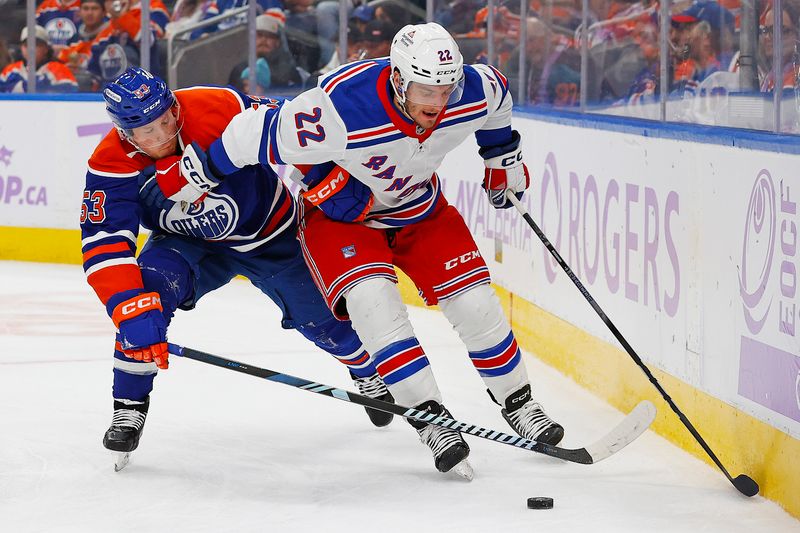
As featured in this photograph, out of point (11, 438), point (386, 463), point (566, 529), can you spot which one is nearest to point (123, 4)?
point (11, 438)

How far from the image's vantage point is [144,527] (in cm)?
287

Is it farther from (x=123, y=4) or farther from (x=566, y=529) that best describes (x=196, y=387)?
(x=123, y=4)

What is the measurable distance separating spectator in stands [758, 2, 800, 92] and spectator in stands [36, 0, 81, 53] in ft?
15.5

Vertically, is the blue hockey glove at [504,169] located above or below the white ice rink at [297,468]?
above

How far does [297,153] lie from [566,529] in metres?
1.08

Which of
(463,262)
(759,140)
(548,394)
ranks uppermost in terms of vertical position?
(759,140)

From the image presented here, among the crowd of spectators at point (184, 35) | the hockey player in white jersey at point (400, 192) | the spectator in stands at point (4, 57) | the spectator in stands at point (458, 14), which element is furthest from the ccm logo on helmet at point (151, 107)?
the spectator in stands at point (4, 57)

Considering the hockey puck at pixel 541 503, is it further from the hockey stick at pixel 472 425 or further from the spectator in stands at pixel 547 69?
the spectator in stands at pixel 547 69

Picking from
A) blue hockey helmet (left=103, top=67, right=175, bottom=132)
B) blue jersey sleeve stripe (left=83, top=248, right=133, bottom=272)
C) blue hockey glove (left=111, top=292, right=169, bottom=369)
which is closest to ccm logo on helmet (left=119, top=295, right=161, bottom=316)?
blue hockey glove (left=111, top=292, right=169, bottom=369)

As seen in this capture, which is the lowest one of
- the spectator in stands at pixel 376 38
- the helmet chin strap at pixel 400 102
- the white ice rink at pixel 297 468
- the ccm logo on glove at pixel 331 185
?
the white ice rink at pixel 297 468

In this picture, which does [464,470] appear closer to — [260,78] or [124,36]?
[260,78]

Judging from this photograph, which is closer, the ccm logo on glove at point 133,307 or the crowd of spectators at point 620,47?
the ccm logo on glove at point 133,307

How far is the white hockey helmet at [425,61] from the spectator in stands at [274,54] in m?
4.09

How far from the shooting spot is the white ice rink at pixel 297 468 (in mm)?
2916
